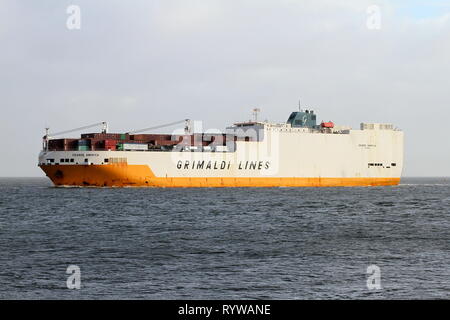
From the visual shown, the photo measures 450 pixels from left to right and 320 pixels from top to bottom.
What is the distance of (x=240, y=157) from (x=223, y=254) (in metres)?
58.3

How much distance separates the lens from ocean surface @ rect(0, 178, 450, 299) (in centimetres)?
1697

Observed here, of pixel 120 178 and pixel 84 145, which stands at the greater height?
pixel 84 145

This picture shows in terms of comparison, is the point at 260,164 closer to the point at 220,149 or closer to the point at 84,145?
the point at 220,149

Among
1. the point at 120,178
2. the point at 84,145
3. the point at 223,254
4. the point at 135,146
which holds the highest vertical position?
the point at 84,145

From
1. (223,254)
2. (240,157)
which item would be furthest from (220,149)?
(223,254)

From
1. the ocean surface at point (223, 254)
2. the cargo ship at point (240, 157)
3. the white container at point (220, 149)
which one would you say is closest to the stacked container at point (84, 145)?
the cargo ship at point (240, 157)

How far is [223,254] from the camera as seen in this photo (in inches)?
932

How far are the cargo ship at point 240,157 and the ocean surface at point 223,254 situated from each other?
2965cm

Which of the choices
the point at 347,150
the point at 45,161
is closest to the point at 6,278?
the point at 45,161

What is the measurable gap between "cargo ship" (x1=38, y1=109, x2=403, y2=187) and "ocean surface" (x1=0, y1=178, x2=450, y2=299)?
97.3ft

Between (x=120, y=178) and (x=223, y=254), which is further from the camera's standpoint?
(x=120, y=178)

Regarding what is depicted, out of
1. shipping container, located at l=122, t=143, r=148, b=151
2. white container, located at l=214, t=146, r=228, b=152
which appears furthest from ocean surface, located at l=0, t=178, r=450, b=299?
white container, located at l=214, t=146, r=228, b=152

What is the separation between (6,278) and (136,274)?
4186mm

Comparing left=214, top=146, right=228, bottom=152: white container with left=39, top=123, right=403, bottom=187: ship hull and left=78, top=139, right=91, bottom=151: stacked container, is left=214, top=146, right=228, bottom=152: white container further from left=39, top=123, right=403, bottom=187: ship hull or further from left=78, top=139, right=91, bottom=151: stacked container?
left=78, top=139, right=91, bottom=151: stacked container
